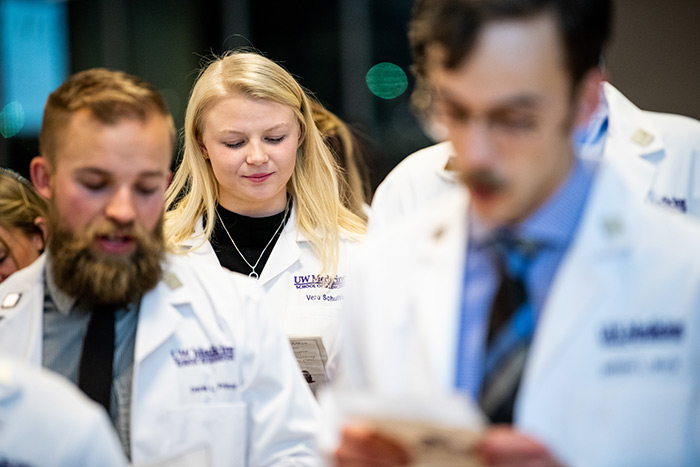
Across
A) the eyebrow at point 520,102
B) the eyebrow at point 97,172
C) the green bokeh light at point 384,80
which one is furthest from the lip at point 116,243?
the green bokeh light at point 384,80

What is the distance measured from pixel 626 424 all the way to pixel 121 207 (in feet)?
3.38

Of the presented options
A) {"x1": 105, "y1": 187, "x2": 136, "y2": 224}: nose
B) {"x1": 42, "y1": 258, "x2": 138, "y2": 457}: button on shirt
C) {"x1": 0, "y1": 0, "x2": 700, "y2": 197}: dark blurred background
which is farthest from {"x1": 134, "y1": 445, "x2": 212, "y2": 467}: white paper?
{"x1": 0, "y1": 0, "x2": 700, "y2": 197}: dark blurred background

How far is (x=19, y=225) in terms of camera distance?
2.63 meters

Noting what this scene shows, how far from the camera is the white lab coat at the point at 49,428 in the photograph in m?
1.35

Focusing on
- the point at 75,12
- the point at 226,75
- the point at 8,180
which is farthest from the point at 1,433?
the point at 75,12

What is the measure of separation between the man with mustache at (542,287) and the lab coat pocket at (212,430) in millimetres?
566

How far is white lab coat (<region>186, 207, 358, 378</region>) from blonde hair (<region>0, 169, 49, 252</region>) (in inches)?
18.9

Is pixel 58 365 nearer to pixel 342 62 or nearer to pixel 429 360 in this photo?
pixel 429 360

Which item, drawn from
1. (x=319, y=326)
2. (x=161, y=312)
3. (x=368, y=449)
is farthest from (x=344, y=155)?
(x=368, y=449)

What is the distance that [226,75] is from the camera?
2873 mm

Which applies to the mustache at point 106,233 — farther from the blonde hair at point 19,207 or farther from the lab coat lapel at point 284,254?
the lab coat lapel at point 284,254

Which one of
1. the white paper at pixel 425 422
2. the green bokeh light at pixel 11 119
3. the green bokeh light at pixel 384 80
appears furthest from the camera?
the green bokeh light at pixel 384 80

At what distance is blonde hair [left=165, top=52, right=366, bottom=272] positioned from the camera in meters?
2.84

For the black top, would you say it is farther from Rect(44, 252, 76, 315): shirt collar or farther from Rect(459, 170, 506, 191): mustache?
Rect(459, 170, 506, 191): mustache
